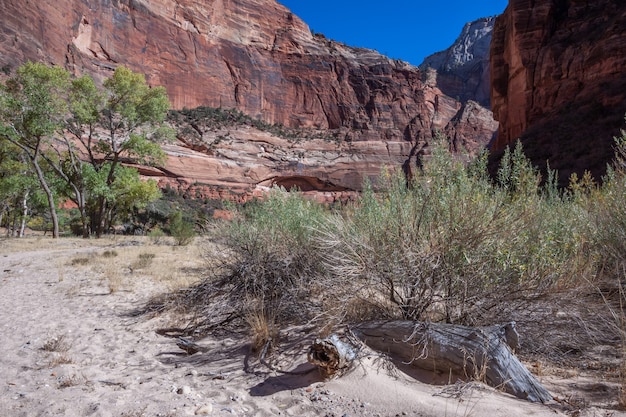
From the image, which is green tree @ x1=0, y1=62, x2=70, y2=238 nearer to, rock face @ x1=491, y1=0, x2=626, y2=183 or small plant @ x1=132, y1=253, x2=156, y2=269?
small plant @ x1=132, y1=253, x2=156, y2=269

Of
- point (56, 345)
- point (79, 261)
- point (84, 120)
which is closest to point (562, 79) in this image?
point (84, 120)

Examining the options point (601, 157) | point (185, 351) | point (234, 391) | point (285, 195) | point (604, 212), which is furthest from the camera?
point (601, 157)

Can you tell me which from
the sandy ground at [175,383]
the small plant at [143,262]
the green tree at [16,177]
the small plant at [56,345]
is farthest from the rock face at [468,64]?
the small plant at [56,345]

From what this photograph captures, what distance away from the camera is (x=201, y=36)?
150 feet

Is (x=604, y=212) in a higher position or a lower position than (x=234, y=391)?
higher

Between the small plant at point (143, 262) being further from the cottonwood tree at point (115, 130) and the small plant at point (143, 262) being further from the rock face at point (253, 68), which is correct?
the rock face at point (253, 68)

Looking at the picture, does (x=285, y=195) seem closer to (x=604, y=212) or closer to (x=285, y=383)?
(x=285, y=383)

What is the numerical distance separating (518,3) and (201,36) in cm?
3816

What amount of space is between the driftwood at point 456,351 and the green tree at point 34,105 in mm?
15140

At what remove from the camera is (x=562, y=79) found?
25078 mm

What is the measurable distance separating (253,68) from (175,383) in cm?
5267

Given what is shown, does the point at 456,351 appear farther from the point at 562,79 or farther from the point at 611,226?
the point at 562,79

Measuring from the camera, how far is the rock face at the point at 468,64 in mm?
78562

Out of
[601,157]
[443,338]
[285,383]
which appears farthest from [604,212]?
[601,157]
